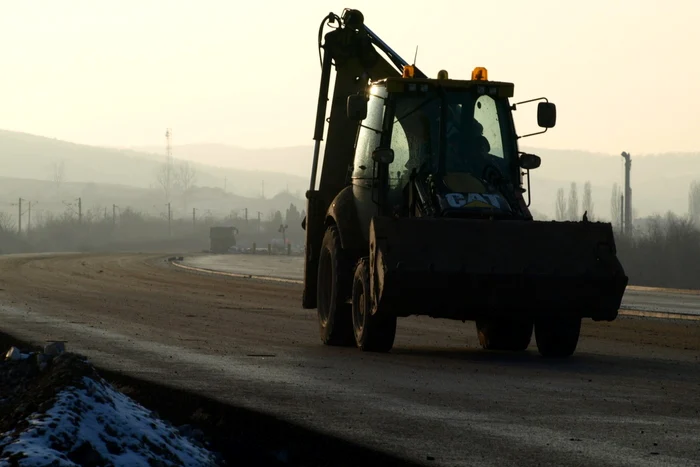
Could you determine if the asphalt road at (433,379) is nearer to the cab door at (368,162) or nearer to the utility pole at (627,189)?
the cab door at (368,162)

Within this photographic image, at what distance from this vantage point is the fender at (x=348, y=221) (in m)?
15.2

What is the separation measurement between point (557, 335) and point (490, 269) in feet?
5.03

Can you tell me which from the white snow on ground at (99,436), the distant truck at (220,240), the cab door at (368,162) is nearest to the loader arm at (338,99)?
the cab door at (368,162)

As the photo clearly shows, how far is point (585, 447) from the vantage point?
25.6 feet

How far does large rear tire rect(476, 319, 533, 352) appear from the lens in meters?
15.7

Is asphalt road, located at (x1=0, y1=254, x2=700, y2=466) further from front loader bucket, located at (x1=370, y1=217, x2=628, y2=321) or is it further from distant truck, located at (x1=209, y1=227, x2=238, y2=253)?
distant truck, located at (x1=209, y1=227, x2=238, y2=253)

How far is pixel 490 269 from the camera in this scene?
1344cm

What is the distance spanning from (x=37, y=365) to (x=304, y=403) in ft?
7.75

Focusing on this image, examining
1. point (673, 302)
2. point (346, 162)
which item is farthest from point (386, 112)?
point (673, 302)

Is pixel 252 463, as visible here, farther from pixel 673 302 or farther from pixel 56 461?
pixel 673 302

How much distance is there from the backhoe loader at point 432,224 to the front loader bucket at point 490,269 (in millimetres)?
10

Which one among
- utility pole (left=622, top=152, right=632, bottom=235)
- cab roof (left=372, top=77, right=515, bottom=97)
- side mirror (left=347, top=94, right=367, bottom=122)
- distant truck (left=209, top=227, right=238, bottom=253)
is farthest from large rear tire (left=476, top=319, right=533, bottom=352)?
distant truck (left=209, top=227, right=238, bottom=253)

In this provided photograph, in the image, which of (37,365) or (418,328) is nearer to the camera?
(37,365)


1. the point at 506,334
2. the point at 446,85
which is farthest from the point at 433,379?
the point at 446,85
